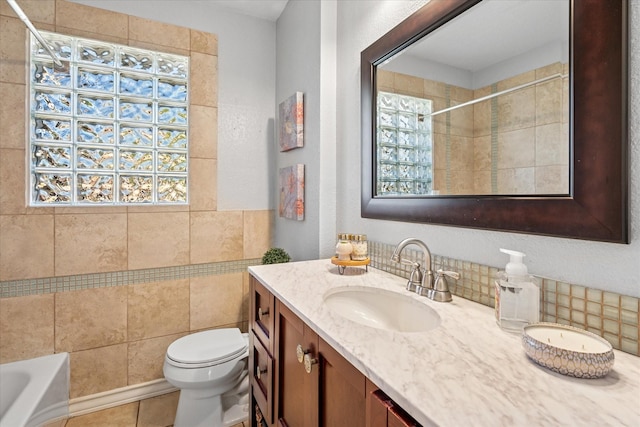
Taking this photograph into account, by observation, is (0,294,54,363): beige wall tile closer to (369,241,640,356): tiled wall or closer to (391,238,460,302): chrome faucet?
(391,238,460,302): chrome faucet

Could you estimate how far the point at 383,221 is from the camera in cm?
140

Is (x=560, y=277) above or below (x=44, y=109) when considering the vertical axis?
below

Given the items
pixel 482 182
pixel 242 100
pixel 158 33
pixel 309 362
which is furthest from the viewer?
pixel 242 100

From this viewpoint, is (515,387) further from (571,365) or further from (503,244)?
(503,244)

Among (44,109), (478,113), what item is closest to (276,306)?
(478,113)

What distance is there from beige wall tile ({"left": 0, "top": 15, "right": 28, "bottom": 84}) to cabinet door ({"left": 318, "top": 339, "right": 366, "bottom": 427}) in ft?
7.24

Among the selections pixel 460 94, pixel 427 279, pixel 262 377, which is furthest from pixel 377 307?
pixel 460 94

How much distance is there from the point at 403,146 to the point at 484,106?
389mm

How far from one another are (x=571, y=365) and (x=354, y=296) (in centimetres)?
70

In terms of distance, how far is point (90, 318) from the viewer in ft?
6.09

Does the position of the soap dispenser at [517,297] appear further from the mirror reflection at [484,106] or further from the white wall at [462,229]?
the mirror reflection at [484,106]

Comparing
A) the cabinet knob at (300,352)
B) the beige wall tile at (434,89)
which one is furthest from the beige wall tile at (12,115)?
the beige wall tile at (434,89)

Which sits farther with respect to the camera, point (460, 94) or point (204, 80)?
point (204, 80)

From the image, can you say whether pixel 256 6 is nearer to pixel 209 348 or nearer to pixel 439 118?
pixel 439 118
